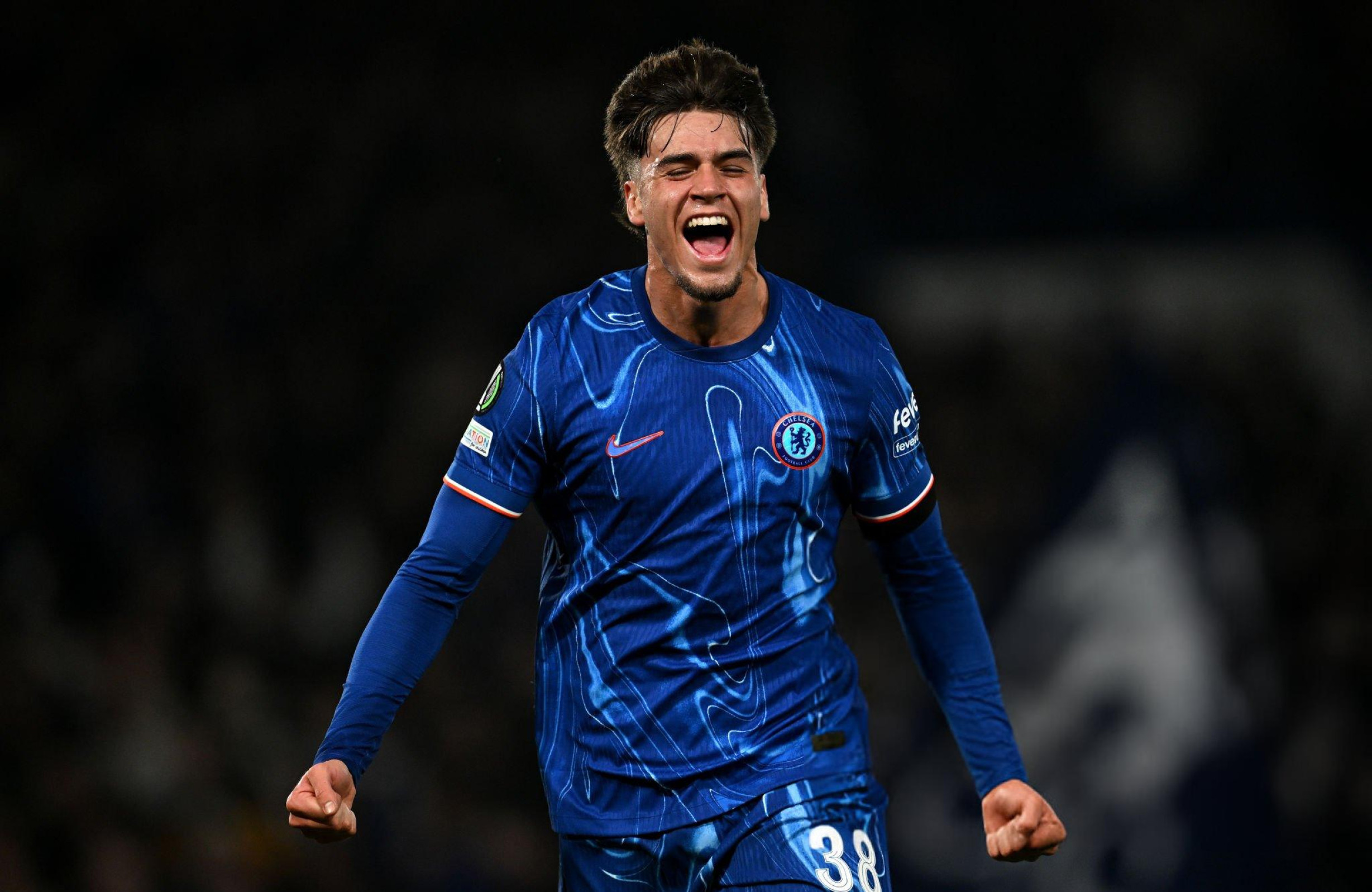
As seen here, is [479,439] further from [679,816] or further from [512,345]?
[512,345]

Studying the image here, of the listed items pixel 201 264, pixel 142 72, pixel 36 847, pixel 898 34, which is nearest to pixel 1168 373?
pixel 898 34

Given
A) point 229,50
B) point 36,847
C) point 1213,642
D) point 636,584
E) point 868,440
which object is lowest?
point 36,847

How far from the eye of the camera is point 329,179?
202 inches

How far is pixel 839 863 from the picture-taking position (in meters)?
2.28

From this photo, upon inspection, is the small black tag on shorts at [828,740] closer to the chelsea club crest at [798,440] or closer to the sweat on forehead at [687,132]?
the chelsea club crest at [798,440]

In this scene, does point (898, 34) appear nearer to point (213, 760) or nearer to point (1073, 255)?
point (1073, 255)

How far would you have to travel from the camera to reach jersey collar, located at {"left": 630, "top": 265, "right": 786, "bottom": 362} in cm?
245

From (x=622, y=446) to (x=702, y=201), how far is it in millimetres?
413

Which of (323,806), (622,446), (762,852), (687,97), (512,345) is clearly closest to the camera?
(323,806)

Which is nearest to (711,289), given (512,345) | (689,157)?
(689,157)

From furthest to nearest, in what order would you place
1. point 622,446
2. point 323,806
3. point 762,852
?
point 622,446
point 762,852
point 323,806

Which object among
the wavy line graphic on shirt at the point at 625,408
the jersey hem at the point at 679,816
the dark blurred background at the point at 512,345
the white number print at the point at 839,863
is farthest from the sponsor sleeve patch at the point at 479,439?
the dark blurred background at the point at 512,345

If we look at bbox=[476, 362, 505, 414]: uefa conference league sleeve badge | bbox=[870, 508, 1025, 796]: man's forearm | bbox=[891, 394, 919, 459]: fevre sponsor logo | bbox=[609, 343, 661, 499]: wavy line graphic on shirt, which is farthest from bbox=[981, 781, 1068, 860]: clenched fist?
bbox=[476, 362, 505, 414]: uefa conference league sleeve badge

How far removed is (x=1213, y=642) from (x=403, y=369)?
2753 millimetres
